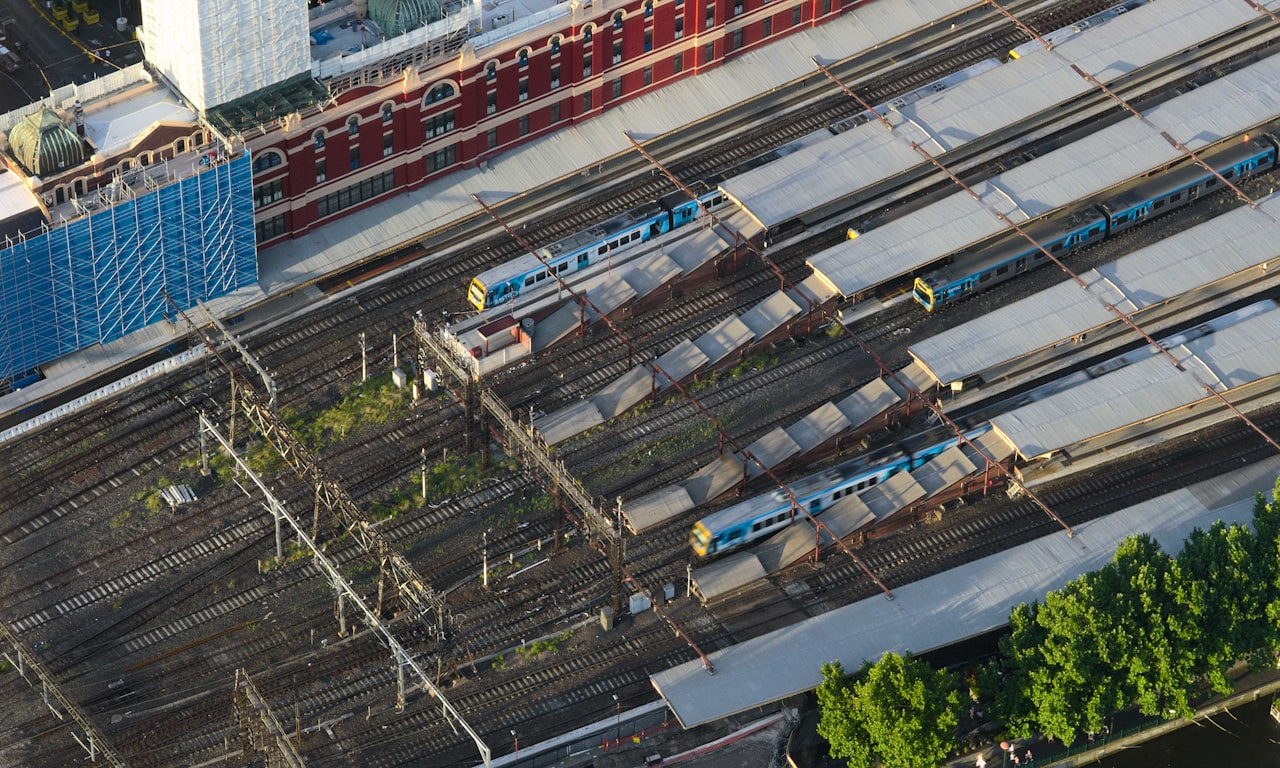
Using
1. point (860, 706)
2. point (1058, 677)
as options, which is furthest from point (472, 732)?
point (1058, 677)

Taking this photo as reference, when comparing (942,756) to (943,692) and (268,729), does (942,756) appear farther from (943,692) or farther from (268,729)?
(268,729)

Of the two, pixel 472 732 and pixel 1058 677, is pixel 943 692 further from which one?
pixel 472 732

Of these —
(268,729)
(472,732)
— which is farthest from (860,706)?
(268,729)

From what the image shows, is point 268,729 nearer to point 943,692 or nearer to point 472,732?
point 472,732

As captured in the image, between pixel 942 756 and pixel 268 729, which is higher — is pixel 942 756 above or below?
below

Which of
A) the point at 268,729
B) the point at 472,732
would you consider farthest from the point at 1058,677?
the point at 268,729
